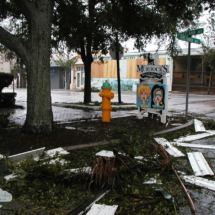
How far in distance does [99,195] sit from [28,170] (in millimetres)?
Result: 1116

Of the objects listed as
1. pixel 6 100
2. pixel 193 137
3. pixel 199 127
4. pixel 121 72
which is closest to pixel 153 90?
pixel 199 127

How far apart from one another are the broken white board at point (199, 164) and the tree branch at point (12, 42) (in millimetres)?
3764

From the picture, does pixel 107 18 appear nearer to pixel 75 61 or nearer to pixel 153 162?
pixel 153 162

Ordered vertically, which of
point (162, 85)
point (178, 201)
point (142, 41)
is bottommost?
point (178, 201)

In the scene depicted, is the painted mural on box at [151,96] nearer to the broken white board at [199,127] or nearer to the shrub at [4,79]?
the broken white board at [199,127]

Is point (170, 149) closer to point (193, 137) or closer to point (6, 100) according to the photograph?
point (193, 137)

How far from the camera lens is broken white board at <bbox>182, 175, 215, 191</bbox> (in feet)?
11.0

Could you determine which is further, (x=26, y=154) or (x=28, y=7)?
(x=28, y=7)

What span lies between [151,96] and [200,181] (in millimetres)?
4530

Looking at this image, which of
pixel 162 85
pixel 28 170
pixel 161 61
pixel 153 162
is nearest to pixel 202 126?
pixel 162 85

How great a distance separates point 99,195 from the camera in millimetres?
2959

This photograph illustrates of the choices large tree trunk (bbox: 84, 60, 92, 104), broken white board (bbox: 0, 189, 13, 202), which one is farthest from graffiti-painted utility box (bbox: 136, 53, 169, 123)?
large tree trunk (bbox: 84, 60, 92, 104)

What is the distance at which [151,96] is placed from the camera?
7836mm

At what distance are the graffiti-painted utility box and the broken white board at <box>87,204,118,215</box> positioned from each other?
5.20 m
